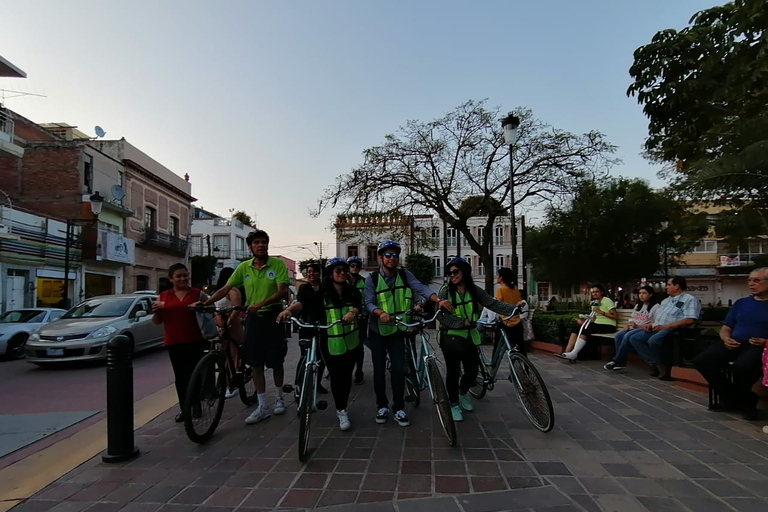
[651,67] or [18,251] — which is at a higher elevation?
[651,67]

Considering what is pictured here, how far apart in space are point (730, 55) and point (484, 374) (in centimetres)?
711

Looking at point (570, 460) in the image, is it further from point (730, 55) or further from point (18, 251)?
point (18, 251)

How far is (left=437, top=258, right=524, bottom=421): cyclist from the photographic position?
4.84 m

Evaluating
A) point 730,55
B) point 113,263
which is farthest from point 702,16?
point 113,263

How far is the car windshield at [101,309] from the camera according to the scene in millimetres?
11164

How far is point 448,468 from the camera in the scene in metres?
3.72

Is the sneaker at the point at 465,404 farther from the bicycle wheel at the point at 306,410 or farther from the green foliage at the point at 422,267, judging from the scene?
the green foliage at the point at 422,267

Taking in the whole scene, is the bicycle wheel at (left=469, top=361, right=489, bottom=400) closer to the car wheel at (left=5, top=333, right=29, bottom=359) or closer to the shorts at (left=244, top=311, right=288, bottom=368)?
the shorts at (left=244, top=311, right=288, bottom=368)

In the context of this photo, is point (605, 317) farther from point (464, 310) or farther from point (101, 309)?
point (101, 309)

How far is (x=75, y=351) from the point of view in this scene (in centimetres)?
985

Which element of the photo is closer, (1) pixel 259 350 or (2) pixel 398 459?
(2) pixel 398 459

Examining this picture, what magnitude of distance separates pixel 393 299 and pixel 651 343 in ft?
14.0

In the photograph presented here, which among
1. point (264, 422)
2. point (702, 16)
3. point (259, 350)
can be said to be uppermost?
point (702, 16)

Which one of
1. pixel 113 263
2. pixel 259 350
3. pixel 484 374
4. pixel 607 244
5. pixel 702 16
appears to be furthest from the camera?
pixel 607 244
